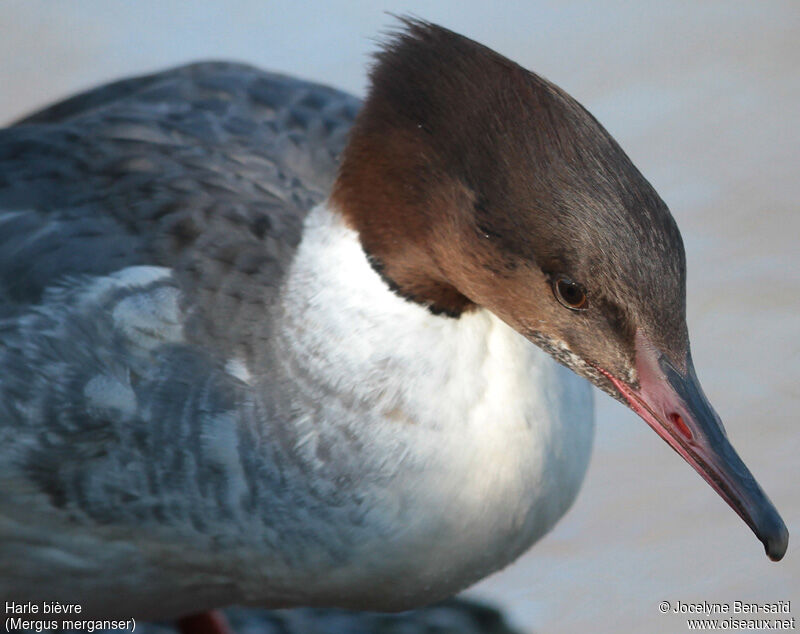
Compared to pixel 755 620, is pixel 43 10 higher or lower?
higher

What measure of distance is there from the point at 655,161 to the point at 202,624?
260cm

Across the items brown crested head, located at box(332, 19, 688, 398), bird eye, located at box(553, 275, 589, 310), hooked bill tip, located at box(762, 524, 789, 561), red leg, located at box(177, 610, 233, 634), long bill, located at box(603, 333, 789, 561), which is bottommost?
red leg, located at box(177, 610, 233, 634)

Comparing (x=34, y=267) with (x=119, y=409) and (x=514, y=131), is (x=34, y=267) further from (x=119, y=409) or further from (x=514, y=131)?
(x=514, y=131)

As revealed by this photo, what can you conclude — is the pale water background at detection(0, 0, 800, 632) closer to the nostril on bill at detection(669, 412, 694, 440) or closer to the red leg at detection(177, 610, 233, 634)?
the red leg at detection(177, 610, 233, 634)

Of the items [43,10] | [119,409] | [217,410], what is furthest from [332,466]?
[43,10]

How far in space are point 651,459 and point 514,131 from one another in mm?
1798

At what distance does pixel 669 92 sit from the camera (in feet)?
19.6

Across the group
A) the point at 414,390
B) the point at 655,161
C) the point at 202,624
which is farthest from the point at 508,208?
the point at 655,161

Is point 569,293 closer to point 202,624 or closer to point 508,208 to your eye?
point 508,208

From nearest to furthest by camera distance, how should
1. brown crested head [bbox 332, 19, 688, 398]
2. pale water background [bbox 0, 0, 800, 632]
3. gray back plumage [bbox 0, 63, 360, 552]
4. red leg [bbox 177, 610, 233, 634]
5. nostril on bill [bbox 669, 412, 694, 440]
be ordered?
brown crested head [bbox 332, 19, 688, 398] < nostril on bill [bbox 669, 412, 694, 440] < gray back plumage [bbox 0, 63, 360, 552] < red leg [bbox 177, 610, 233, 634] < pale water background [bbox 0, 0, 800, 632]

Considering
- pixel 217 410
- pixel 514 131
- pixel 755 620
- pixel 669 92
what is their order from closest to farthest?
pixel 514 131
pixel 217 410
pixel 755 620
pixel 669 92

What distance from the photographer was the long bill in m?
3.07

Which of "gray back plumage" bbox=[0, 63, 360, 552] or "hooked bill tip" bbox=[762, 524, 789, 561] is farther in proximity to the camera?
"gray back plumage" bbox=[0, 63, 360, 552]

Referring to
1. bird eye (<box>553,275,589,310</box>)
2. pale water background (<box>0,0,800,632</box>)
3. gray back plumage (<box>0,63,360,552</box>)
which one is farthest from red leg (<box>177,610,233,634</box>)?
bird eye (<box>553,275,589,310</box>)
